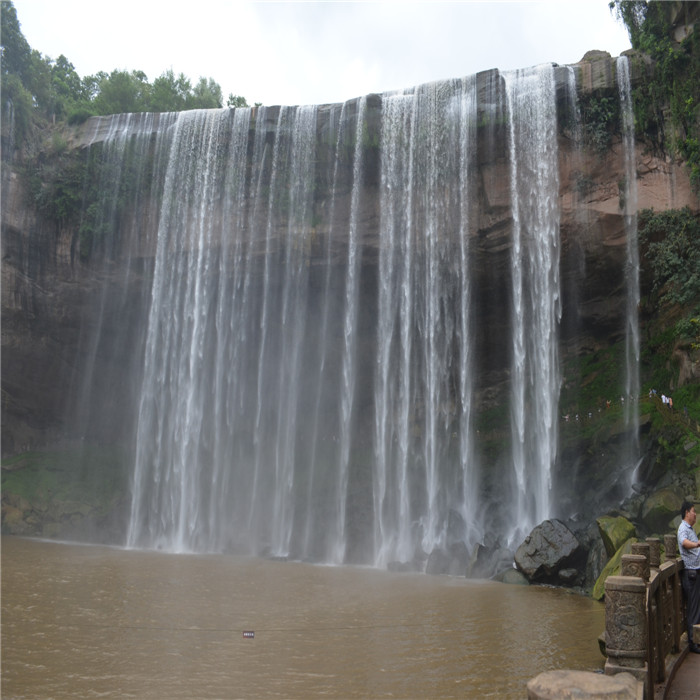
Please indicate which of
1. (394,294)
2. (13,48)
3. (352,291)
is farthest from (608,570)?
(13,48)

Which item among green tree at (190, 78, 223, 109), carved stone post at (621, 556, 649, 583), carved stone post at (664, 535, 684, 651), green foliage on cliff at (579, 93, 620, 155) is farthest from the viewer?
green tree at (190, 78, 223, 109)

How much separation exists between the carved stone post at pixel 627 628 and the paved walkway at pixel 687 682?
3.29ft

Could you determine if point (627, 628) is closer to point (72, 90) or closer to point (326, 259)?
point (326, 259)

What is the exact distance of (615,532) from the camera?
12.9 meters

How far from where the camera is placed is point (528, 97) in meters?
21.8

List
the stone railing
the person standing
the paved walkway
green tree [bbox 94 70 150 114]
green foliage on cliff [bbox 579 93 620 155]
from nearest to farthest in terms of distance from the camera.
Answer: the stone railing
the paved walkway
the person standing
green foliage on cliff [bbox 579 93 620 155]
green tree [bbox 94 70 150 114]

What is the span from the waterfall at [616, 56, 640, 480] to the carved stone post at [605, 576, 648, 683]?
15.5 meters

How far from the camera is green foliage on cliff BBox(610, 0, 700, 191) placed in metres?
19.0

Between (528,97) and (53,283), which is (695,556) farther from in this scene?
(53,283)

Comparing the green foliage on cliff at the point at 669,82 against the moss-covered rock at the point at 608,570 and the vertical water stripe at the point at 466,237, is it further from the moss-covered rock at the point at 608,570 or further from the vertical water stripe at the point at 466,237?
the moss-covered rock at the point at 608,570

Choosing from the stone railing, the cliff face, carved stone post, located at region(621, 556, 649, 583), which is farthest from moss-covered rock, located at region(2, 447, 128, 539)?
carved stone post, located at region(621, 556, 649, 583)

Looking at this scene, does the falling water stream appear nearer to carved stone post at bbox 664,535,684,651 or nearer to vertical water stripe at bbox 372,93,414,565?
vertical water stripe at bbox 372,93,414,565

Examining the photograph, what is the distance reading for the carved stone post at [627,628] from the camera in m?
5.06

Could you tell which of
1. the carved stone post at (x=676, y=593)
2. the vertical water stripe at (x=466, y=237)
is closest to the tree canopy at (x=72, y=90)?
the vertical water stripe at (x=466, y=237)
